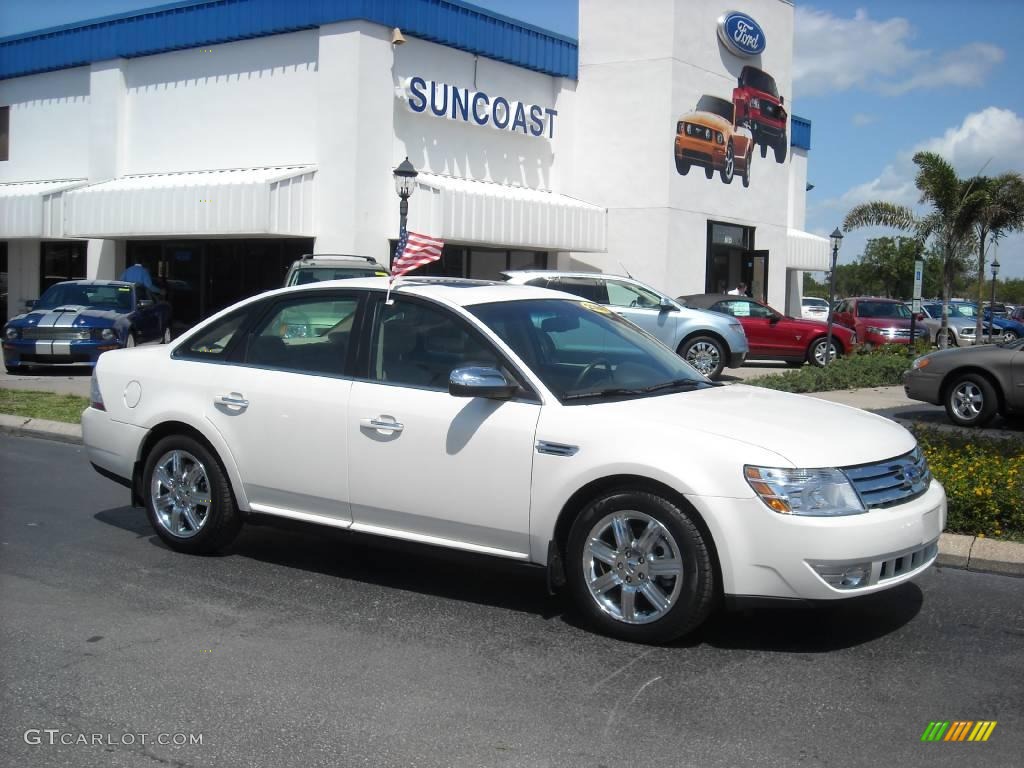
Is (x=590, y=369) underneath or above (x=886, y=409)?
above

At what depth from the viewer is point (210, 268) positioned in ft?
84.4

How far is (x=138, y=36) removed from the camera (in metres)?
26.2

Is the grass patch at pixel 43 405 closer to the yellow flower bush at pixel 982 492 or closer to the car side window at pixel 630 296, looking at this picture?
the car side window at pixel 630 296

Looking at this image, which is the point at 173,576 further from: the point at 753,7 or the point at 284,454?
the point at 753,7

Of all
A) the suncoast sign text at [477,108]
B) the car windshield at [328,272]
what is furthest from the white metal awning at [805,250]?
the car windshield at [328,272]

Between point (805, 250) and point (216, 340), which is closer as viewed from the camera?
point (216, 340)

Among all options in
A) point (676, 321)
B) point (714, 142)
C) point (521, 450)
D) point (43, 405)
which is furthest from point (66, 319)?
point (714, 142)

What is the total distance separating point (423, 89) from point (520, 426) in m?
19.4

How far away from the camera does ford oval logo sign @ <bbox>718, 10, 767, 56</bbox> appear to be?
2811 cm

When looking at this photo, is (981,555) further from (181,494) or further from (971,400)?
(971,400)

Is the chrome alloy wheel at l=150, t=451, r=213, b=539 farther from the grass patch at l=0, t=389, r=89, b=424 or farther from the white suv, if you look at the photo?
the white suv

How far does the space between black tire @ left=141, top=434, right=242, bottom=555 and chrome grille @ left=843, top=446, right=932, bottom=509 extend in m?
3.60

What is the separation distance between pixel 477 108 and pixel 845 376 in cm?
1163

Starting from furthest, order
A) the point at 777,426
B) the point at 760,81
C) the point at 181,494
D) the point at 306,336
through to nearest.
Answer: the point at 760,81 < the point at 181,494 < the point at 306,336 < the point at 777,426
